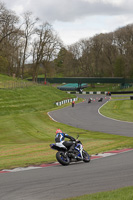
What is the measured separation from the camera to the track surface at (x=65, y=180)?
9.48 metres

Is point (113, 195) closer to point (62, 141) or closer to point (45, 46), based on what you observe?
point (62, 141)

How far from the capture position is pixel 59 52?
340ft

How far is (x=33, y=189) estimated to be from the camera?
9883 millimetres

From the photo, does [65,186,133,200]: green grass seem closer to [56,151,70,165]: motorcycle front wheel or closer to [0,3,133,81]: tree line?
[56,151,70,165]: motorcycle front wheel

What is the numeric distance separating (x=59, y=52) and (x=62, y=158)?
91.9 meters

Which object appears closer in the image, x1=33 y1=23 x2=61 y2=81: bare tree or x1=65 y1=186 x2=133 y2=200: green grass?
x1=65 y1=186 x2=133 y2=200: green grass

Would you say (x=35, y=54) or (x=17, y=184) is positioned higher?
(x=35, y=54)

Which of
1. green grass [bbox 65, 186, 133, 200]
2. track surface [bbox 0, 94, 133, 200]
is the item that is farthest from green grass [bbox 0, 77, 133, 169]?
green grass [bbox 65, 186, 133, 200]

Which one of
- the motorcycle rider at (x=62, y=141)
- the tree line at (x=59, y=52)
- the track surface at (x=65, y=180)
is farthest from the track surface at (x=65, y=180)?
the tree line at (x=59, y=52)

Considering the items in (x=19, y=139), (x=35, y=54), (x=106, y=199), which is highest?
(x=35, y=54)

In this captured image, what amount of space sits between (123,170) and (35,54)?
3104 inches

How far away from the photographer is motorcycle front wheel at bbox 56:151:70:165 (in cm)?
1342

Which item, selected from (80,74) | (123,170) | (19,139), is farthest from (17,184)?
(80,74)

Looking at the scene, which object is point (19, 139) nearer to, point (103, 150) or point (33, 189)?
point (103, 150)
